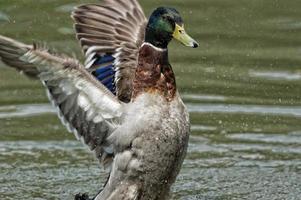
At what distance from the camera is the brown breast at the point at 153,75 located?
872cm

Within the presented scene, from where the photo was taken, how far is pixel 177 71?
42.4 feet

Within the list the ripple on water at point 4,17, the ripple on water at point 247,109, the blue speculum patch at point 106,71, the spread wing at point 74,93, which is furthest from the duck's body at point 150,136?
the ripple on water at point 4,17

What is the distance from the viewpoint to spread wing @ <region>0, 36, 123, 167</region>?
27.3 feet

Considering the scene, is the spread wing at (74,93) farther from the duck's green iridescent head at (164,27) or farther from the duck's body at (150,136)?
the duck's green iridescent head at (164,27)

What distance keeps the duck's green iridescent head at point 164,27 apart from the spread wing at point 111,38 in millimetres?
896

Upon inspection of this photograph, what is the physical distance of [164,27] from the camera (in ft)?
29.0

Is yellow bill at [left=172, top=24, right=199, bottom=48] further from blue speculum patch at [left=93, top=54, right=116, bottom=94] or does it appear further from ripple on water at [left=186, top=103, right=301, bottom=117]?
ripple on water at [left=186, top=103, right=301, bottom=117]

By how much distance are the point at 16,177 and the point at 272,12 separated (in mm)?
5793

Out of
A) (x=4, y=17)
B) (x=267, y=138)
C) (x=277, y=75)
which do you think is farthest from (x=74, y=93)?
(x=4, y=17)

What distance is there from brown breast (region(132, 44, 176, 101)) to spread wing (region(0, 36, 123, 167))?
24cm

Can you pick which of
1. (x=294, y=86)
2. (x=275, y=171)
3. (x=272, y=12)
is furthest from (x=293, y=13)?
(x=275, y=171)

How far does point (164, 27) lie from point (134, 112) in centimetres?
71

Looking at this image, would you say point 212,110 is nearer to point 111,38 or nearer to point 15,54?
point 111,38

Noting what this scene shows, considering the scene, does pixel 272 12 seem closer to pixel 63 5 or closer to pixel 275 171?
pixel 63 5
